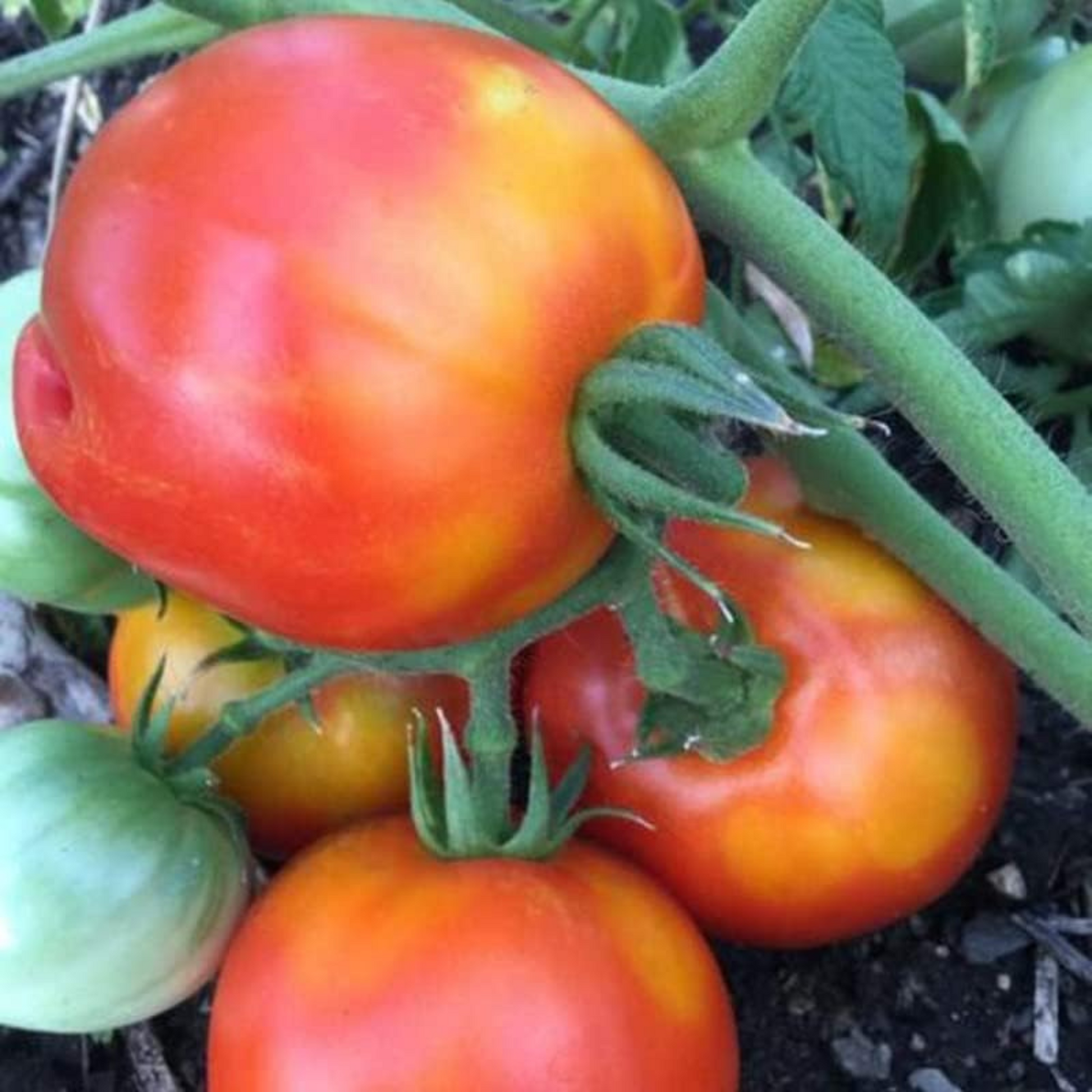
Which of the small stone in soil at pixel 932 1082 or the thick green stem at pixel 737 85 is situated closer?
the thick green stem at pixel 737 85

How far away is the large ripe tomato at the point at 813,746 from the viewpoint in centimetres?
105

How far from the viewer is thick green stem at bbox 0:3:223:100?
3.73ft

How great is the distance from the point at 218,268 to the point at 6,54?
1.02 m

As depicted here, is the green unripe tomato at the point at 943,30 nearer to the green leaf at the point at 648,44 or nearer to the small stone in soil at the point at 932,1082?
the green leaf at the point at 648,44

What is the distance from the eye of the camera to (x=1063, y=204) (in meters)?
1.29

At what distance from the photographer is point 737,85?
91 cm

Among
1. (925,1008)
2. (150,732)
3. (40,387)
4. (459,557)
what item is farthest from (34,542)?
(925,1008)

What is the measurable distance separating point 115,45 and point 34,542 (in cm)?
29

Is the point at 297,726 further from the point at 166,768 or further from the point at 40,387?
the point at 40,387

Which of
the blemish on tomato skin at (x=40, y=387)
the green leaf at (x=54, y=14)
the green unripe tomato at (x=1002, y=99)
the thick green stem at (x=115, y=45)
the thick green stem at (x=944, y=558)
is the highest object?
the blemish on tomato skin at (x=40, y=387)

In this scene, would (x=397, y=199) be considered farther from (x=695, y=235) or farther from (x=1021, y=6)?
(x=1021, y=6)

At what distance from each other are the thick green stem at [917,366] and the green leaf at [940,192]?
41 cm

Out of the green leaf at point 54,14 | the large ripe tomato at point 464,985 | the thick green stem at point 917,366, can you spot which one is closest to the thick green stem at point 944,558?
the thick green stem at point 917,366

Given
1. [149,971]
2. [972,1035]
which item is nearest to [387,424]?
[149,971]
